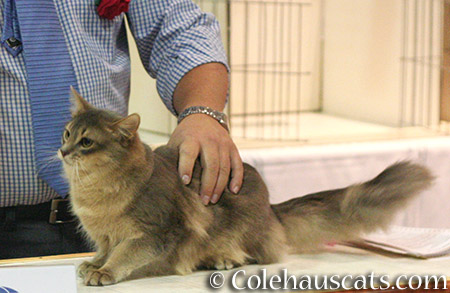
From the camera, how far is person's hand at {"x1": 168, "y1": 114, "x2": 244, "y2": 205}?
0.96 m

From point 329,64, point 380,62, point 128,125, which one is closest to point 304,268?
point 128,125

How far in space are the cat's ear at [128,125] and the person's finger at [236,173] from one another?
0.19 metres

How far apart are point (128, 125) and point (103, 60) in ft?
1.18

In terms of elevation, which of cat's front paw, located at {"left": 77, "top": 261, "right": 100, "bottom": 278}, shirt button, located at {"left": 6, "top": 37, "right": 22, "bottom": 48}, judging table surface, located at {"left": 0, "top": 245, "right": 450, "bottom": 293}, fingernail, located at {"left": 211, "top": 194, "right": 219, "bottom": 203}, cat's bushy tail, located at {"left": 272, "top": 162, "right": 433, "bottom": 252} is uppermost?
shirt button, located at {"left": 6, "top": 37, "right": 22, "bottom": 48}

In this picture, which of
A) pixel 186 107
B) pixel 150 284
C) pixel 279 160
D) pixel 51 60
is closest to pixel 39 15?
pixel 51 60

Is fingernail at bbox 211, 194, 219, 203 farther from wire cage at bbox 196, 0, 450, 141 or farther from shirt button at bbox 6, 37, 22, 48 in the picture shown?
wire cage at bbox 196, 0, 450, 141

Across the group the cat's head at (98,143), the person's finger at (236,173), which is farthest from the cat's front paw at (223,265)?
the cat's head at (98,143)

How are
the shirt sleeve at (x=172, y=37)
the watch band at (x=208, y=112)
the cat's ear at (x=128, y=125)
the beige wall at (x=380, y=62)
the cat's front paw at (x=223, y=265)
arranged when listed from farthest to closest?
the beige wall at (x=380, y=62)
the shirt sleeve at (x=172, y=37)
the watch band at (x=208, y=112)
the cat's front paw at (x=223, y=265)
the cat's ear at (x=128, y=125)

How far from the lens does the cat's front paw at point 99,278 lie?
0.87 meters

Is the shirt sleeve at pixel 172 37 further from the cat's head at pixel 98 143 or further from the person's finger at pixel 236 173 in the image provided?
the cat's head at pixel 98 143

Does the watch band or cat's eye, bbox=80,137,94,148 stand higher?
the watch band

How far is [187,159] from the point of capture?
0.96m

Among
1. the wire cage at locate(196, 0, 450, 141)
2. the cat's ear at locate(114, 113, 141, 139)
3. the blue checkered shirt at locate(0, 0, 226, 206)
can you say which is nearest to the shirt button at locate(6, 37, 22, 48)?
the blue checkered shirt at locate(0, 0, 226, 206)

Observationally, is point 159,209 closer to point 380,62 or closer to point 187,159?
point 187,159
